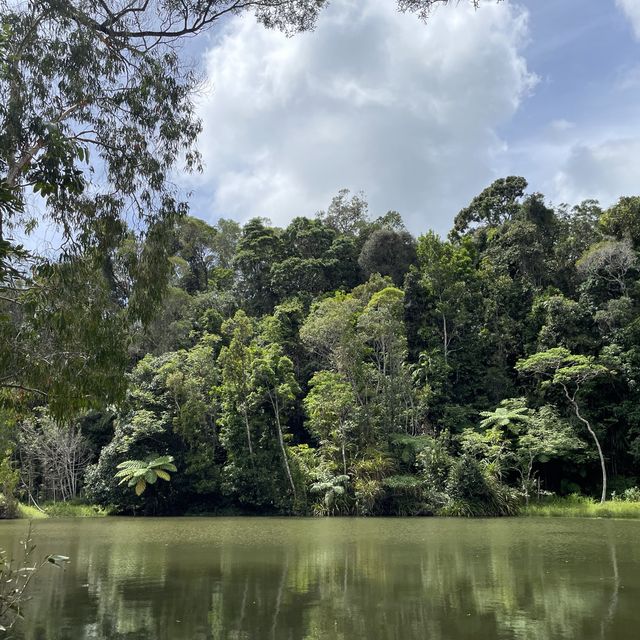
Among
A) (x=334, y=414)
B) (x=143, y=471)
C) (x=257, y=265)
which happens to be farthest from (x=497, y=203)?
(x=143, y=471)

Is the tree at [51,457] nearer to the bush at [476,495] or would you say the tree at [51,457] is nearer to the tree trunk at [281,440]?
the tree trunk at [281,440]

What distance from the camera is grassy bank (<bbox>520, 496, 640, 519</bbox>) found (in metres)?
19.0

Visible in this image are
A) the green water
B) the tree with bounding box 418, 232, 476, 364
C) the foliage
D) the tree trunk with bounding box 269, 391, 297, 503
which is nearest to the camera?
the foliage

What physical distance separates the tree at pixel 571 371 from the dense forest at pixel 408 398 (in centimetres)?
8

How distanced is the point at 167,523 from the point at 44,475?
1039cm

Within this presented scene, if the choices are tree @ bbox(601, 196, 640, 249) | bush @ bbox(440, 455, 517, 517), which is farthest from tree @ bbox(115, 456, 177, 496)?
tree @ bbox(601, 196, 640, 249)

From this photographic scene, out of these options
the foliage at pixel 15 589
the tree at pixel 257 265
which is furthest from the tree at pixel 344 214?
the foliage at pixel 15 589

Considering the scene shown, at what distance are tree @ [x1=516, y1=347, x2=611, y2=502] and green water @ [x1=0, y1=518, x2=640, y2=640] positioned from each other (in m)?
7.34

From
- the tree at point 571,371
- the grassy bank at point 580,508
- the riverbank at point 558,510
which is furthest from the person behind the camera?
the tree at point 571,371

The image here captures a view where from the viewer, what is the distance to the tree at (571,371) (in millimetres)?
21484

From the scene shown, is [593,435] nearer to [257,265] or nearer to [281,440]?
[281,440]

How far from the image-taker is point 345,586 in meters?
8.44

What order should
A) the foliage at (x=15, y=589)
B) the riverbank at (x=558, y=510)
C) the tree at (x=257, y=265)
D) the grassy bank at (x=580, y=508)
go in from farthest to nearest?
1. the tree at (x=257, y=265)
2. the riverbank at (x=558, y=510)
3. the grassy bank at (x=580, y=508)
4. the foliage at (x=15, y=589)

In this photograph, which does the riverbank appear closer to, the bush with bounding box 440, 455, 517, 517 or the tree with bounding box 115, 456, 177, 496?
the bush with bounding box 440, 455, 517, 517
